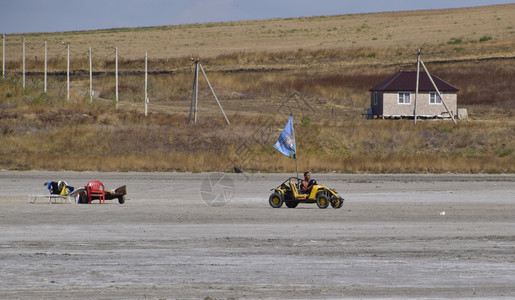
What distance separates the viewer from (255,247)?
15.3 metres

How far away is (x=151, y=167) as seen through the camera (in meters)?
36.1

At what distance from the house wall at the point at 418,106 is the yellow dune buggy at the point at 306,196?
3519cm

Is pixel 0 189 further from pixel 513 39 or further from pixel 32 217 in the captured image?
pixel 513 39

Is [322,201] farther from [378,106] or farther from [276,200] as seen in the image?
[378,106]

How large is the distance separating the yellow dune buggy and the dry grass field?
1433 centimetres

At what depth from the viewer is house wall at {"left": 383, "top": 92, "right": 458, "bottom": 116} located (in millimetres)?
55691

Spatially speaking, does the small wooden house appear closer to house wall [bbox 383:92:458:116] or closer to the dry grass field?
house wall [bbox 383:92:458:116]

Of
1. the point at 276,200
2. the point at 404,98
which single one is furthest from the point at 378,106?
the point at 276,200

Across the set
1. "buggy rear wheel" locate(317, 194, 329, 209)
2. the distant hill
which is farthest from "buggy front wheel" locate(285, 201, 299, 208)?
the distant hill

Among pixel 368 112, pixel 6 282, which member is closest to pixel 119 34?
pixel 368 112

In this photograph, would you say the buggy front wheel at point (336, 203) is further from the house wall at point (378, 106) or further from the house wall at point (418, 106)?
the house wall at point (378, 106)

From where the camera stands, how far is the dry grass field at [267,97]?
39.5 m

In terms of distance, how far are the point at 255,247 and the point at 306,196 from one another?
6.24 m

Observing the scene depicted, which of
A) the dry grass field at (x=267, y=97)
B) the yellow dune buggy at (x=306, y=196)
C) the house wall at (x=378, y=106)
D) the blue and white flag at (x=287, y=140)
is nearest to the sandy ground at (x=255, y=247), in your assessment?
the yellow dune buggy at (x=306, y=196)
